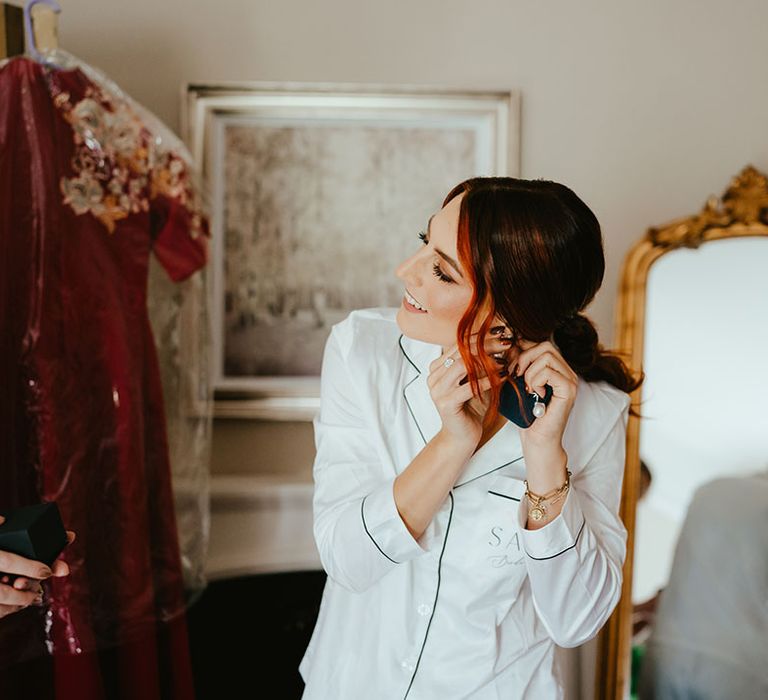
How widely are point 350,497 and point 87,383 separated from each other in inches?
21.5

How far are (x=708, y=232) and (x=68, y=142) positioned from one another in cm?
135

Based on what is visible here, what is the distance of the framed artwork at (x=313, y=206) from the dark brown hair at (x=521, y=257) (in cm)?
85

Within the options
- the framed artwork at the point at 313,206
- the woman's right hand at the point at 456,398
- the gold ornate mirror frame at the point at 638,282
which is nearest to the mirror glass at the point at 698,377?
the gold ornate mirror frame at the point at 638,282

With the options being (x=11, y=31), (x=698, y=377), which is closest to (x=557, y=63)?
(x=698, y=377)

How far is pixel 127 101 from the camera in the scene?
4.44 feet

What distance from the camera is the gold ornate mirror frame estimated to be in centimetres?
164

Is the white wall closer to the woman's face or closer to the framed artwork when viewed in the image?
the framed artwork

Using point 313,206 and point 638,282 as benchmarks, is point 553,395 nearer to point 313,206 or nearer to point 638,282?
point 638,282

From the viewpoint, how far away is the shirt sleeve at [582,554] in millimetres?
→ 924

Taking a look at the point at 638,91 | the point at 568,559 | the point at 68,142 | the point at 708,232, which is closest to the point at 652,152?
the point at 638,91

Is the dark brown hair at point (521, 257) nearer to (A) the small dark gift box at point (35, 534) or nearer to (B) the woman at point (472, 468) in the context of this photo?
(B) the woman at point (472, 468)

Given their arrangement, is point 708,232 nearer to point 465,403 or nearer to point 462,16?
point 462,16

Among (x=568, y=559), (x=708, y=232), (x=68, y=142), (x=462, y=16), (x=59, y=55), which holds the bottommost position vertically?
(x=568, y=559)

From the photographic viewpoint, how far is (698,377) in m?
1.68
